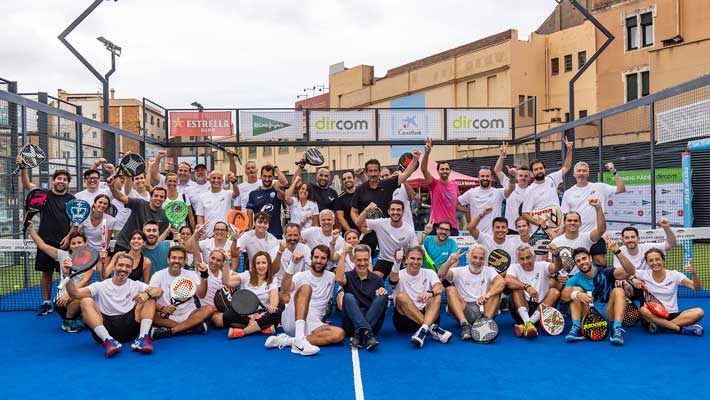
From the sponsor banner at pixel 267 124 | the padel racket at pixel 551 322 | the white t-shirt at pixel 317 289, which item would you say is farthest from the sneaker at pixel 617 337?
the sponsor banner at pixel 267 124

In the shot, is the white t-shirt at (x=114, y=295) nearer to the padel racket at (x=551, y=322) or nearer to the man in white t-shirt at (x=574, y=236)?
the padel racket at (x=551, y=322)

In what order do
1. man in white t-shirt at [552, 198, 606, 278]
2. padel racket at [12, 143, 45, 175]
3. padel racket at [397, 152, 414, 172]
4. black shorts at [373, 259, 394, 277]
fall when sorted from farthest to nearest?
padel racket at [397, 152, 414, 172] → black shorts at [373, 259, 394, 277] → padel racket at [12, 143, 45, 175] → man in white t-shirt at [552, 198, 606, 278]

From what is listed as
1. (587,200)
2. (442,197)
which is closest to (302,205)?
(442,197)

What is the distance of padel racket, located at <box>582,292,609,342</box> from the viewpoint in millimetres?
7082

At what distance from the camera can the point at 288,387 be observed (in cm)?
544

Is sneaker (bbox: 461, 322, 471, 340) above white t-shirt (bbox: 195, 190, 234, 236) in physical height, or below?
below

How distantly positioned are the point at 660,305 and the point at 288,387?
4627 millimetres

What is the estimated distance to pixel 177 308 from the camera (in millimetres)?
7672

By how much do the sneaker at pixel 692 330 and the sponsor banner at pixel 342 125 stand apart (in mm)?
9945

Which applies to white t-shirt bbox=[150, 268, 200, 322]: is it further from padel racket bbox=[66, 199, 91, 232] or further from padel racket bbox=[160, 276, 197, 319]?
padel racket bbox=[66, 199, 91, 232]

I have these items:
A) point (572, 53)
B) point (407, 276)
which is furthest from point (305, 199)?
point (572, 53)

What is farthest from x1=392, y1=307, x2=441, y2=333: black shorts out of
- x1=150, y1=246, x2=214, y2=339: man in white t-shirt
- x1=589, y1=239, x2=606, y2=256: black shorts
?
x1=589, y1=239, x2=606, y2=256: black shorts

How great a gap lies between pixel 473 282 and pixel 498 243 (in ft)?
3.03

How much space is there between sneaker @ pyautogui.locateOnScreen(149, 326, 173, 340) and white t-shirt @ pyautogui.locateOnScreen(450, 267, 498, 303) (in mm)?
3544
